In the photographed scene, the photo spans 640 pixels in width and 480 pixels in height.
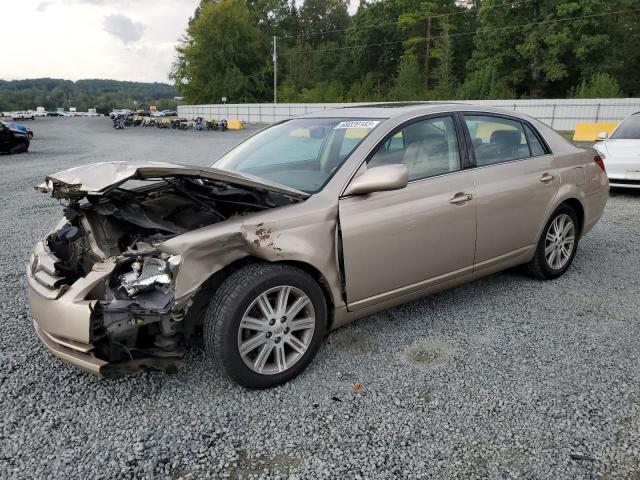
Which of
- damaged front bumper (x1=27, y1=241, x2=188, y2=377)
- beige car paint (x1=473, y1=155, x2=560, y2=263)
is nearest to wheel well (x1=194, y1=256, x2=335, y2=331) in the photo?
damaged front bumper (x1=27, y1=241, x2=188, y2=377)

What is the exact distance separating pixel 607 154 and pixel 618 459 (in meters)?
7.43

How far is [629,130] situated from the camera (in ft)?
29.9

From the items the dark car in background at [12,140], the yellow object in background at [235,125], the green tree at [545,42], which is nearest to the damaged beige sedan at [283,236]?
the dark car in background at [12,140]

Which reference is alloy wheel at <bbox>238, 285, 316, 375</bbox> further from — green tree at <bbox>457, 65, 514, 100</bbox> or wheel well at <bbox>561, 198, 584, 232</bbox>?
green tree at <bbox>457, 65, 514, 100</bbox>

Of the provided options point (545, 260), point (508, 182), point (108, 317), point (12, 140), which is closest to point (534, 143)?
point (508, 182)

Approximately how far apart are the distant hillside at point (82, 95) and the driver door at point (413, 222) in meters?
132

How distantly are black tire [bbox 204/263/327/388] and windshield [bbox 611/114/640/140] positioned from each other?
8228mm

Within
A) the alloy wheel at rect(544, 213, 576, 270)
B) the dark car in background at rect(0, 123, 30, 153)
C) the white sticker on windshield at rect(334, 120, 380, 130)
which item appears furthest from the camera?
the dark car in background at rect(0, 123, 30, 153)

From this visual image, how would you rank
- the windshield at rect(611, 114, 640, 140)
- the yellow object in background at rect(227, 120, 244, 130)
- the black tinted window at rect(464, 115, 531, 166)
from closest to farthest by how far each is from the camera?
the black tinted window at rect(464, 115, 531, 166)
the windshield at rect(611, 114, 640, 140)
the yellow object in background at rect(227, 120, 244, 130)

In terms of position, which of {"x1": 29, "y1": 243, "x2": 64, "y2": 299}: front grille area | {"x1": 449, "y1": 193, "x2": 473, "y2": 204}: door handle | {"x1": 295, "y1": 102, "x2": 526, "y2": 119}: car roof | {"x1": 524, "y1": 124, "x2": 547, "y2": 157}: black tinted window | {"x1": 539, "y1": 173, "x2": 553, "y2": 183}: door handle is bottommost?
{"x1": 29, "y1": 243, "x2": 64, "y2": 299}: front grille area

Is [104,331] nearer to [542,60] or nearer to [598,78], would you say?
[598,78]

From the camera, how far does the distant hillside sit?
431 feet

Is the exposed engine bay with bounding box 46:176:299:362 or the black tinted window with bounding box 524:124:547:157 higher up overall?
the black tinted window with bounding box 524:124:547:157

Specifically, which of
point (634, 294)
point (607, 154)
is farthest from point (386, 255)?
point (607, 154)
